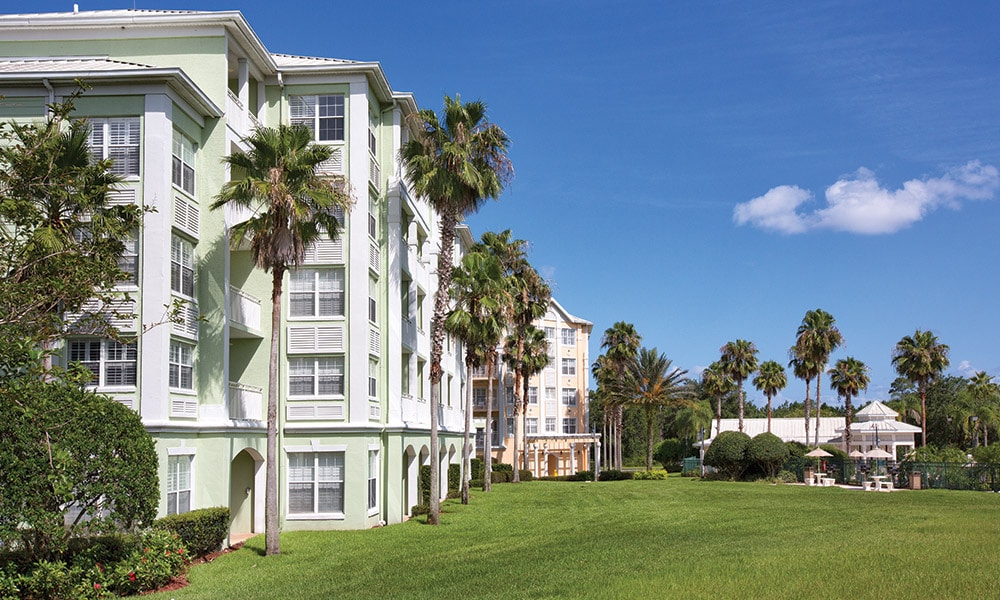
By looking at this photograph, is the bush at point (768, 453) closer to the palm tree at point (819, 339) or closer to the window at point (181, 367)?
the palm tree at point (819, 339)

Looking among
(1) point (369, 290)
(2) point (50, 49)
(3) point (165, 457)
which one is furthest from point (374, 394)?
(2) point (50, 49)

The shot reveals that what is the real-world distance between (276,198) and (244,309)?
21.8 feet

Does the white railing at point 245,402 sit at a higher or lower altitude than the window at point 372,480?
higher

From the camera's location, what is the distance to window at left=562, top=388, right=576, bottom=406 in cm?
9025

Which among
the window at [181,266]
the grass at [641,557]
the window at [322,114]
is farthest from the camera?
the window at [322,114]

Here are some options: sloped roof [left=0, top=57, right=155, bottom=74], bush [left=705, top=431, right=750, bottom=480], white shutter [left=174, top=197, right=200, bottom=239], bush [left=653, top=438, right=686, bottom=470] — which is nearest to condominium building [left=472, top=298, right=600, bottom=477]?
bush [left=653, top=438, right=686, bottom=470]

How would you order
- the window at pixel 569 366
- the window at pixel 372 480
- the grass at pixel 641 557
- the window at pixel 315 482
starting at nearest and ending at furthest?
the grass at pixel 641 557 < the window at pixel 315 482 < the window at pixel 372 480 < the window at pixel 569 366

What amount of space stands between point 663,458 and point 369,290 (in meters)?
79.5

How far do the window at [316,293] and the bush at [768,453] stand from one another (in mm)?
41316

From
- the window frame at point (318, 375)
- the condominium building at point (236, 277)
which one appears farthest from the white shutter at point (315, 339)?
the window frame at point (318, 375)

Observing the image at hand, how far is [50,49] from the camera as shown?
29.6 meters

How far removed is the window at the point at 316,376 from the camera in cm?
3206

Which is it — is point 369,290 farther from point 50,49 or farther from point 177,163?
point 50,49

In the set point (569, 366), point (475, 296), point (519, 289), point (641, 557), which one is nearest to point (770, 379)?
point (569, 366)
